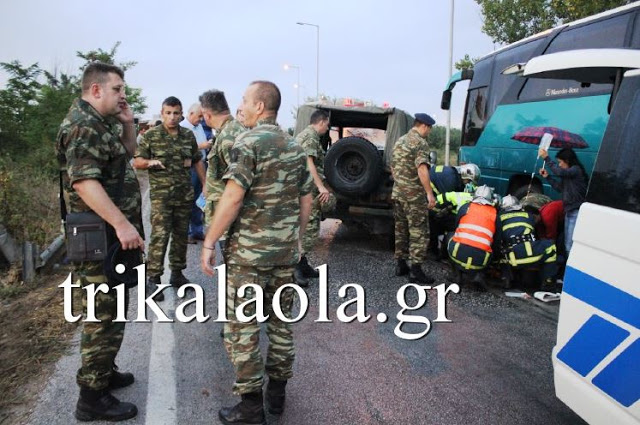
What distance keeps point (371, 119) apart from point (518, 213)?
138 inches

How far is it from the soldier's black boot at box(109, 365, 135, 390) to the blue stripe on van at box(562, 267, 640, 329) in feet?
8.29

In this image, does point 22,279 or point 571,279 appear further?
point 22,279

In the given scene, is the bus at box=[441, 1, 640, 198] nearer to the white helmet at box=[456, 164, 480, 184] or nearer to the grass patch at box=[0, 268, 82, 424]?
the white helmet at box=[456, 164, 480, 184]

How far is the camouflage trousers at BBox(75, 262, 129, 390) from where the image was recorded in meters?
2.67

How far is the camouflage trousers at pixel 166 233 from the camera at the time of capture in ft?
15.2

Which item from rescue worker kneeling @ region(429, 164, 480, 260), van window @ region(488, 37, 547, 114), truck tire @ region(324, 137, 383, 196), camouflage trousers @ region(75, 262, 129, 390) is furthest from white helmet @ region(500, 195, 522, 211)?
camouflage trousers @ region(75, 262, 129, 390)

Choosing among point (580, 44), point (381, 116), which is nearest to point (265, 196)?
point (381, 116)

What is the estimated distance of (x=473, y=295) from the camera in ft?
17.0

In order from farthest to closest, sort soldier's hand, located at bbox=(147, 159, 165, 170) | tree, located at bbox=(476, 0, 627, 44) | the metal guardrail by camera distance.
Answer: tree, located at bbox=(476, 0, 627, 44) < the metal guardrail < soldier's hand, located at bbox=(147, 159, 165, 170)

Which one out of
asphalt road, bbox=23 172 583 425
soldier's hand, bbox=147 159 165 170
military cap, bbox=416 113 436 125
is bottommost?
asphalt road, bbox=23 172 583 425

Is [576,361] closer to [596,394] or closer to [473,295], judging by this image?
[596,394]

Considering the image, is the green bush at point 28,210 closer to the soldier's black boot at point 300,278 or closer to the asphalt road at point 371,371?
the asphalt road at point 371,371

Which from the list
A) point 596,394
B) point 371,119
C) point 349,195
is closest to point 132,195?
point 596,394

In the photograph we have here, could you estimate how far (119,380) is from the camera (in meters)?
3.04
